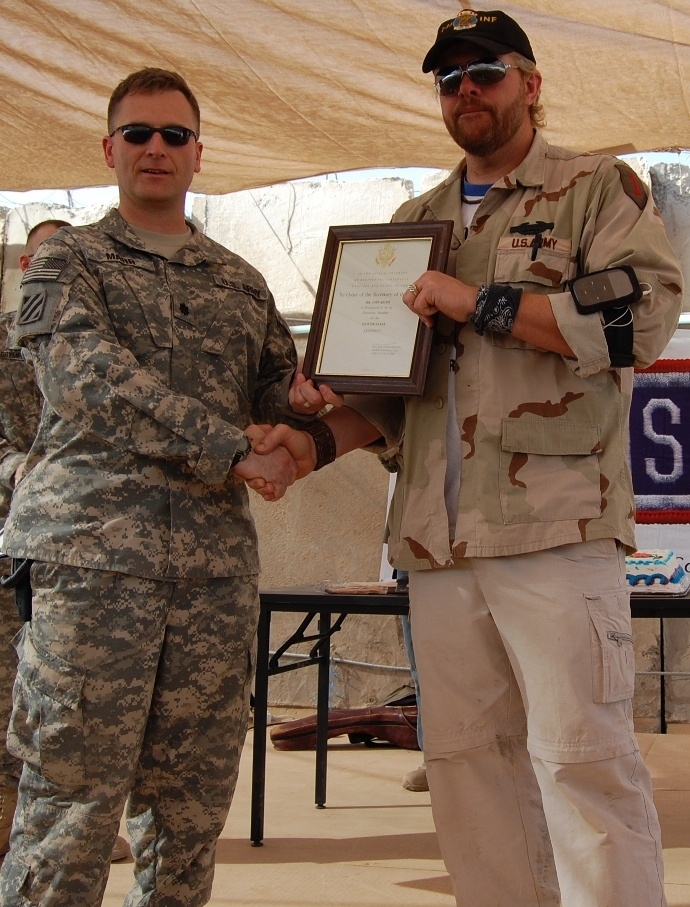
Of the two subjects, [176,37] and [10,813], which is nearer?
[10,813]

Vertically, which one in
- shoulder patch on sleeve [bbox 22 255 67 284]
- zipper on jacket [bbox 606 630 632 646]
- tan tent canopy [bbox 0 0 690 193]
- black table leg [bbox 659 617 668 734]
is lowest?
black table leg [bbox 659 617 668 734]

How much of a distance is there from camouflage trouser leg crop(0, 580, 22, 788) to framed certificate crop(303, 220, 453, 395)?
54.3 inches

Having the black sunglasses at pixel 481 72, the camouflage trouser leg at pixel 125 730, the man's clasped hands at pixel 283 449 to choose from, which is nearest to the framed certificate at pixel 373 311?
the man's clasped hands at pixel 283 449

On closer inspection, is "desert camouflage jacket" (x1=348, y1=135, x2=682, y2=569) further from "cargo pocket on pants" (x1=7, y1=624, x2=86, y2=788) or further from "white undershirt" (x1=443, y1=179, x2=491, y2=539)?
"cargo pocket on pants" (x1=7, y1=624, x2=86, y2=788)

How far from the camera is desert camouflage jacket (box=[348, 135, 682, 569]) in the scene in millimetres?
2232

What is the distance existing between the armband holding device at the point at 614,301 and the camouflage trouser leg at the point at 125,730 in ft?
3.30

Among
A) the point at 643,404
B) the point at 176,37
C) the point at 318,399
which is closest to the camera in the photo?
the point at 318,399

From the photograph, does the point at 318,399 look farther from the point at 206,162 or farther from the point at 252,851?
the point at 206,162

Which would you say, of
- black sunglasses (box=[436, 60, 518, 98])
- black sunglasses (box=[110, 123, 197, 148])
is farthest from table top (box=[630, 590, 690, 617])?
black sunglasses (box=[110, 123, 197, 148])

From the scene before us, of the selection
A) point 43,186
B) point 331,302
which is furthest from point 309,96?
point 331,302

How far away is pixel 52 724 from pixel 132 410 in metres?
0.69

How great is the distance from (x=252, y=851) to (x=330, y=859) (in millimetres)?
294

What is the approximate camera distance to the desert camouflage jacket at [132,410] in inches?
90.0

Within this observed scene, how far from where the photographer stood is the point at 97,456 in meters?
2.34
